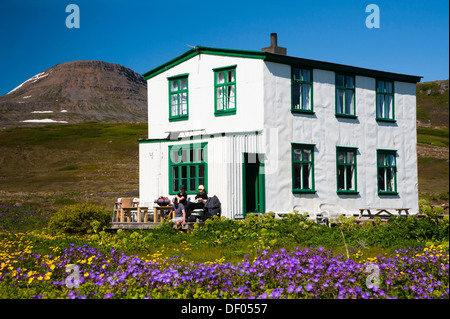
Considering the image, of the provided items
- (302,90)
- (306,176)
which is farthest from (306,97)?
(306,176)

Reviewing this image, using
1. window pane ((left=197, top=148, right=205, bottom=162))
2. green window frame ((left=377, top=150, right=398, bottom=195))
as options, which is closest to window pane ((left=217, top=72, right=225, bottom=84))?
window pane ((left=197, top=148, right=205, bottom=162))

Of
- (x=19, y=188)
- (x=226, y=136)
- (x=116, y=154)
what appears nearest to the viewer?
(x=226, y=136)

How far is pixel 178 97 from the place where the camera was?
23766 mm

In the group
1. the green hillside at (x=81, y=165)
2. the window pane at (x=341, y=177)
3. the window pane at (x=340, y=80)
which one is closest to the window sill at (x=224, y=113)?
the window pane at (x=340, y=80)

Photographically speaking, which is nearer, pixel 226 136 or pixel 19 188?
pixel 226 136

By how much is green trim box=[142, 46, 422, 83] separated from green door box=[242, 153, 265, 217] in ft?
12.4

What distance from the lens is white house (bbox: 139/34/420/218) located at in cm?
2089

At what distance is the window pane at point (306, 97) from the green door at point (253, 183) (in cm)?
314

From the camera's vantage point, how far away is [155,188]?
75.0ft

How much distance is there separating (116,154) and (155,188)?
2393 inches

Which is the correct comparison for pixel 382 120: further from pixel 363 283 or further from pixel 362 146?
pixel 363 283

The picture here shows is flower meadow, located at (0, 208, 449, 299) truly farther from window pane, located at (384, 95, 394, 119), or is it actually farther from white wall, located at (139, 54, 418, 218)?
window pane, located at (384, 95, 394, 119)

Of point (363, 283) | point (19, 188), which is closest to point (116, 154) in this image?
point (19, 188)

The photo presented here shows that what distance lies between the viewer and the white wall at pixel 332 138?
21328mm
